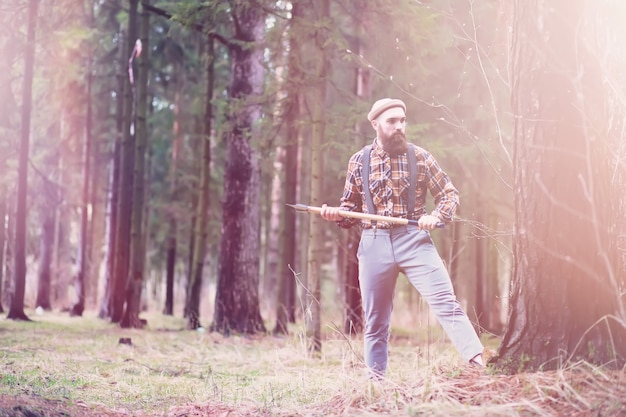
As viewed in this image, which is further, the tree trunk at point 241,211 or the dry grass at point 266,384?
the tree trunk at point 241,211

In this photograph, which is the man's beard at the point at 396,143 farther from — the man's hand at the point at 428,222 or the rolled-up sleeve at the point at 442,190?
the man's hand at the point at 428,222

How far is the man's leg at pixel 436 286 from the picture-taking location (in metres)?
4.64

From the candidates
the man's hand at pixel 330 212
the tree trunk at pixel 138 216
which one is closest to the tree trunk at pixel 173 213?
the tree trunk at pixel 138 216

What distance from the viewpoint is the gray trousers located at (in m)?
4.83

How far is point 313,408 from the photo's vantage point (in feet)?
14.8

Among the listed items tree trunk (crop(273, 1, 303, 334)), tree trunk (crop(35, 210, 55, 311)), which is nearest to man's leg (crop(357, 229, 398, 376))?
tree trunk (crop(273, 1, 303, 334))

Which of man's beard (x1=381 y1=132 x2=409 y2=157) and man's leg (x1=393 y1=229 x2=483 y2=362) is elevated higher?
man's beard (x1=381 y1=132 x2=409 y2=157)

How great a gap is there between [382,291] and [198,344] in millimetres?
5742

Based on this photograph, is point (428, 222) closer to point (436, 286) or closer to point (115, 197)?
point (436, 286)

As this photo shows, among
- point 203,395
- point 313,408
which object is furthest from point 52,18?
point 313,408

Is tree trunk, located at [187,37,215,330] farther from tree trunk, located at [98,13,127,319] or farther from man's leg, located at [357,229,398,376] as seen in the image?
man's leg, located at [357,229,398,376]

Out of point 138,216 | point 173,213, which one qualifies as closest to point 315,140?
point 138,216

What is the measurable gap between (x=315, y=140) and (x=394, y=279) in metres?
3.86

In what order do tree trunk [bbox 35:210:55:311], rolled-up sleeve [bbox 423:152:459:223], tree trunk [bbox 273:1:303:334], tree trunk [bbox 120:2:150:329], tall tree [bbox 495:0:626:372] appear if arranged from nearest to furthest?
tall tree [bbox 495:0:626:372], rolled-up sleeve [bbox 423:152:459:223], tree trunk [bbox 273:1:303:334], tree trunk [bbox 120:2:150:329], tree trunk [bbox 35:210:55:311]
